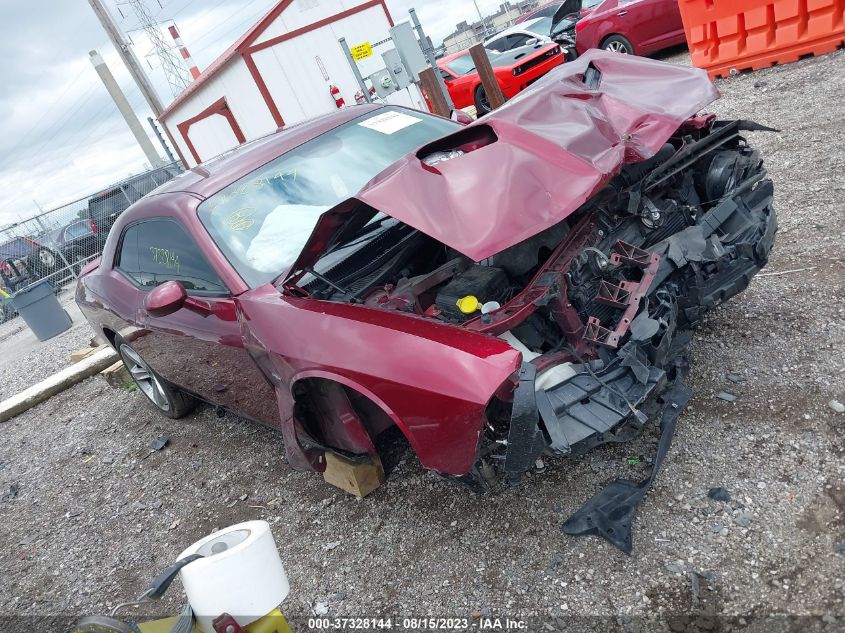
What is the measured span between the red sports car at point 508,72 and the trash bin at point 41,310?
7.95m

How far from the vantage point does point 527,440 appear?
6.34 feet

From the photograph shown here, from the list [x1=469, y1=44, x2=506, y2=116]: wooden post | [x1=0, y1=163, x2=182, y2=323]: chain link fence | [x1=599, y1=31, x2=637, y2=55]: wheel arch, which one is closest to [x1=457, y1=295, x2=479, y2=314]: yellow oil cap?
[x1=469, y1=44, x2=506, y2=116]: wooden post

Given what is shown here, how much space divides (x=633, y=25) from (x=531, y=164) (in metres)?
8.36

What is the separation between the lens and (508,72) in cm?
1027

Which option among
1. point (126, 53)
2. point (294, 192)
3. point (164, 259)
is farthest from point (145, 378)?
point (126, 53)

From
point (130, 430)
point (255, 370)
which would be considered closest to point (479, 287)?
point (255, 370)

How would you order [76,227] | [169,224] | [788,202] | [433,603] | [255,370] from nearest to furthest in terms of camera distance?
[433,603], [255,370], [169,224], [788,202], [76,227]

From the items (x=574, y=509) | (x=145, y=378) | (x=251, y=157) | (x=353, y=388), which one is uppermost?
(x=251, y=157)

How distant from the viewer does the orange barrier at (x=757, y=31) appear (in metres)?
6.29

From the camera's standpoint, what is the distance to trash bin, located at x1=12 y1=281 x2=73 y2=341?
899cm

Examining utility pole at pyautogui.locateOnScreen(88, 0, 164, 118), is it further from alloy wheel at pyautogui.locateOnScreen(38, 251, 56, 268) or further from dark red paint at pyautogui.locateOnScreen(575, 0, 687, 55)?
dark red paint at pyautogui.locateOnScreen(575, 0, 687, 55)

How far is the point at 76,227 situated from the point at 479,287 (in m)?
13.7

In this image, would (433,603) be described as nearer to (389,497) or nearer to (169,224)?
(389,497)

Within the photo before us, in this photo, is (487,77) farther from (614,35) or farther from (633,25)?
(633,25)
